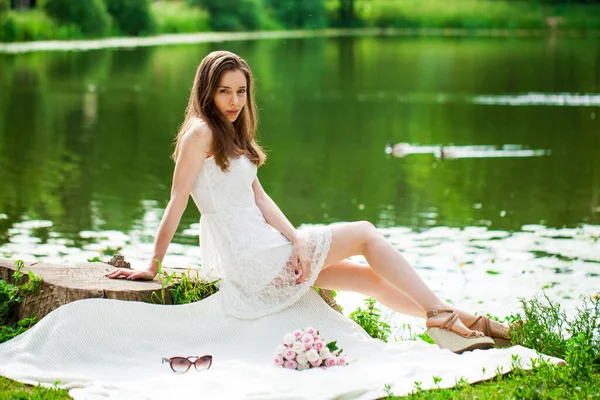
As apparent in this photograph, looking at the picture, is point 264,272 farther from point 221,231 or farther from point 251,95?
point 251,95

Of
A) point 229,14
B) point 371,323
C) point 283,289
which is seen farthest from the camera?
point 229,14

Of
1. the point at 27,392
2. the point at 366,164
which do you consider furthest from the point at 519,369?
the point at 366,164

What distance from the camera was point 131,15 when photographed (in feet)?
161

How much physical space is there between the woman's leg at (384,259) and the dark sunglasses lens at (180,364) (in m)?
0.99

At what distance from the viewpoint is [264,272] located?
5105 mm

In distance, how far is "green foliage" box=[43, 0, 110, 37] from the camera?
145ft

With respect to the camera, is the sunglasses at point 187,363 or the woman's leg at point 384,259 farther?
the woman's leg at point 384,259

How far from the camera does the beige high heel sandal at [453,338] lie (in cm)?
488

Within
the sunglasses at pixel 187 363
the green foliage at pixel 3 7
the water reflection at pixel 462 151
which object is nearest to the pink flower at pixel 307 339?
the sunglasses at pixel 187 363

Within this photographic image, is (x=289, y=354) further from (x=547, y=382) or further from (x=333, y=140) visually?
(x=333, y=140)

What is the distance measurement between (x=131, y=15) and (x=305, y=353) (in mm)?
46134

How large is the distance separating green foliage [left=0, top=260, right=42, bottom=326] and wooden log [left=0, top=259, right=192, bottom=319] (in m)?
0.02

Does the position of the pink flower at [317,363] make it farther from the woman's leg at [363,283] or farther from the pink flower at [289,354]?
the woman's leg at [363,283]

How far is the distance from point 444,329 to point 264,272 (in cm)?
95
